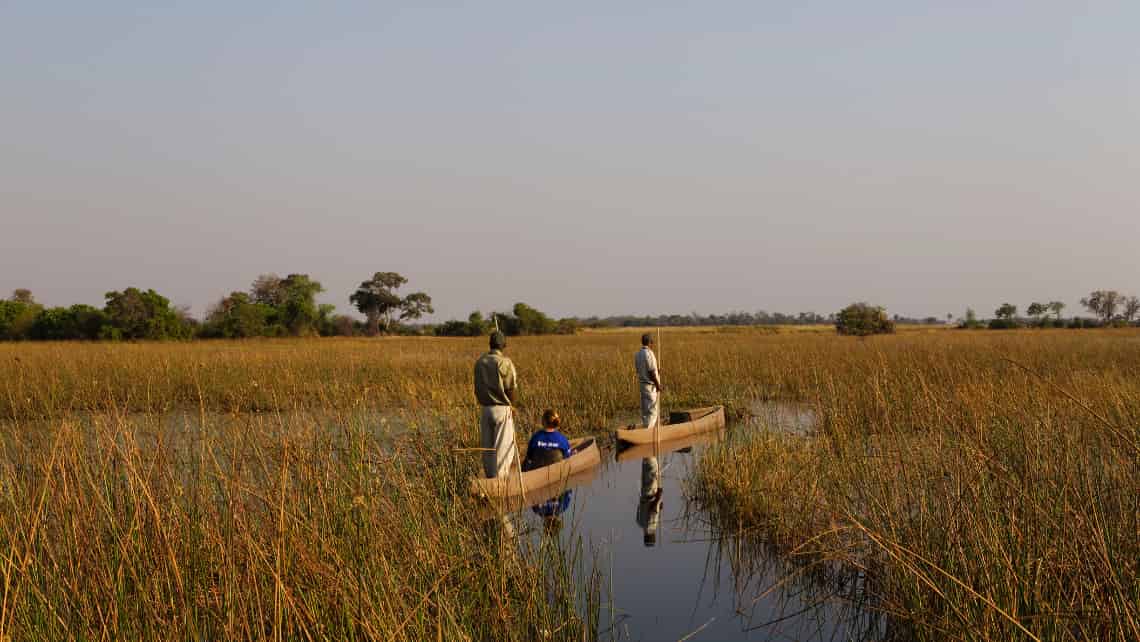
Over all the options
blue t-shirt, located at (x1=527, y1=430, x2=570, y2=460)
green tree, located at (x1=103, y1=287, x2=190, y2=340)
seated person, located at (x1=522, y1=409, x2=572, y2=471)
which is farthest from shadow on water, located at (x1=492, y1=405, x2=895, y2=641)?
green tree, located at (x1=103, y1=287, x2=190, y2=340)

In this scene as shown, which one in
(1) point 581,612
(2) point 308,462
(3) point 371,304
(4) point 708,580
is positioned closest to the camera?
(2) point 308,462

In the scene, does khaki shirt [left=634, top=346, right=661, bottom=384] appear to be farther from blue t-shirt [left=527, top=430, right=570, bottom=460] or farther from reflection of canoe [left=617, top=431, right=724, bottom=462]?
blue t-shirt [left=527, top=430, right=570, bottom=460]

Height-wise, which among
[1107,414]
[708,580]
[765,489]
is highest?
[1107,414]

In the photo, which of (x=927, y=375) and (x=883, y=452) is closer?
(x=883, y=452)

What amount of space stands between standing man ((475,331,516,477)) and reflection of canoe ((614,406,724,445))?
3.33 m

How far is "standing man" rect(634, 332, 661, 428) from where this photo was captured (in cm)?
1271

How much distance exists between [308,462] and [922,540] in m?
3.75

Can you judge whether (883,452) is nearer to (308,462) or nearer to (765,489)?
(765,489)

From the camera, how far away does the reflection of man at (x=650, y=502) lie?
8.78m

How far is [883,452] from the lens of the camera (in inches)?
239

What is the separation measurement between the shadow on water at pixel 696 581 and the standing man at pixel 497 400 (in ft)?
2.45

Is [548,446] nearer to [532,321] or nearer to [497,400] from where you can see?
[497,400]

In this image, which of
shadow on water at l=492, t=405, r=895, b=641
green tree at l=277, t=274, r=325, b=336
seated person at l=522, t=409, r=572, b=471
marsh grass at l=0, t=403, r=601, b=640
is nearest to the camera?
marsh grass at l=0, t=403, r=601, b=640

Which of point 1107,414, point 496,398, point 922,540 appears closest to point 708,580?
point 922,540
